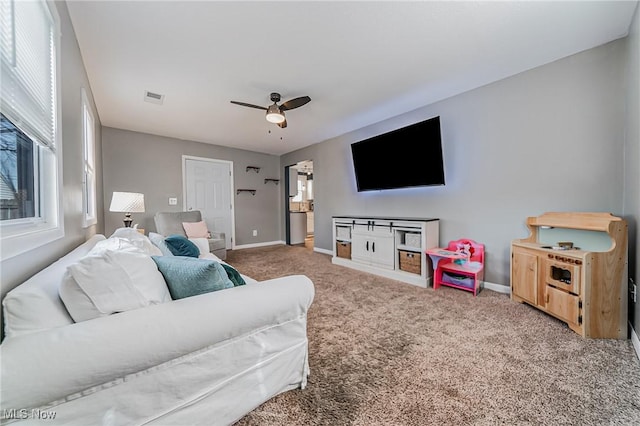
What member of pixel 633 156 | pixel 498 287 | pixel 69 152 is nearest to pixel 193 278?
pixel 69 152

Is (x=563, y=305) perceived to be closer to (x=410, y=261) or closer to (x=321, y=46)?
(x=410, y=261)

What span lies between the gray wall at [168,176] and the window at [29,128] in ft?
11.4

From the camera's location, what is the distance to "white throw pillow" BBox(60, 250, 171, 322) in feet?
2.89

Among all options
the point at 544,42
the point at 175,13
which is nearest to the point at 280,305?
the point at 175,13

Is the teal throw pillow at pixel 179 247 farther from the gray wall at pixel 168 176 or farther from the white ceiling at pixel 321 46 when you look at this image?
the gray wall at pixel 168 176

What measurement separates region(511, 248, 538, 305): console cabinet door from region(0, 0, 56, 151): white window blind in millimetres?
3511

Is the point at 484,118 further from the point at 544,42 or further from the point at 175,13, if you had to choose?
the point at 175,13

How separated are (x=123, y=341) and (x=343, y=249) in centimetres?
360

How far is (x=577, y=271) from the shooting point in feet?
6.27

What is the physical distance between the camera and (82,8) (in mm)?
1735

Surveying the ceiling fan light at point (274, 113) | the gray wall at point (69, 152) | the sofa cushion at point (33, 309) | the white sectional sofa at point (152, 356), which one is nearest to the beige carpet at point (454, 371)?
the white sectional sofa at point (152, 356)

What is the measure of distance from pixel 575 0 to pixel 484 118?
1.25m

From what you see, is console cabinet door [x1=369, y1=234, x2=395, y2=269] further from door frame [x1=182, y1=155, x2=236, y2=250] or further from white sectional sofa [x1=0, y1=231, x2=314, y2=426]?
door frame [x1=182, y1=155, x2=236, y2=250]

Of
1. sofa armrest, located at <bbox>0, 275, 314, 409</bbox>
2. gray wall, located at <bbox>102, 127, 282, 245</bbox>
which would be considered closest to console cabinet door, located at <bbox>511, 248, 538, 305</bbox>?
sofa armrest, located at <bbox>0, 275, 314, 409</bbox>
